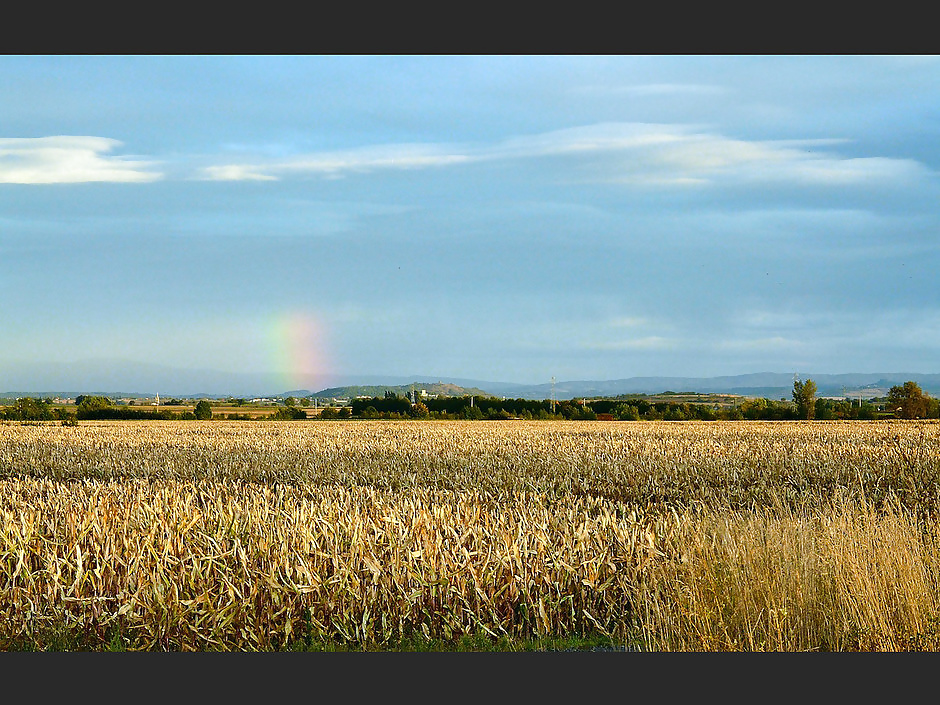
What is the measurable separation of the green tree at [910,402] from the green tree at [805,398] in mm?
6207

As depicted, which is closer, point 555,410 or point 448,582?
point 448,582

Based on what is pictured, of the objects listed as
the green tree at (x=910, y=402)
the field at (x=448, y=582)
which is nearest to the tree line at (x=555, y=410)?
the green tree at (x=910, y=402)

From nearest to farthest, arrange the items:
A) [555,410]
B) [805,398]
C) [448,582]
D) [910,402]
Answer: [448,582] < [910,402] < [555,410] < [805,398]

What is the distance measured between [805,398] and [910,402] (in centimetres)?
1173

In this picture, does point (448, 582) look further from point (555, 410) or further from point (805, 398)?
point (805, 398)

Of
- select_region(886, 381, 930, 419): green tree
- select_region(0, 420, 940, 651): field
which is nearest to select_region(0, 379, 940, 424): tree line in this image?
select_region(886, 381, 930, 419): green tree

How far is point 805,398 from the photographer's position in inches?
3123

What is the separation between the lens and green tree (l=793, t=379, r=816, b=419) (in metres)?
69.2

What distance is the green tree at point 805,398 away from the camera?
69.2 metres

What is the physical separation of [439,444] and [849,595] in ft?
55.6

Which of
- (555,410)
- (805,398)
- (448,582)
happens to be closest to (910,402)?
(805,398)

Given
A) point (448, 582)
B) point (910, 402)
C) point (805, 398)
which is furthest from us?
point (805, 398)

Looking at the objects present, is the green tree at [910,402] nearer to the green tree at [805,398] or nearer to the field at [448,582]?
the green tree at [805,398]

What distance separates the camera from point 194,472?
19.2 meters
